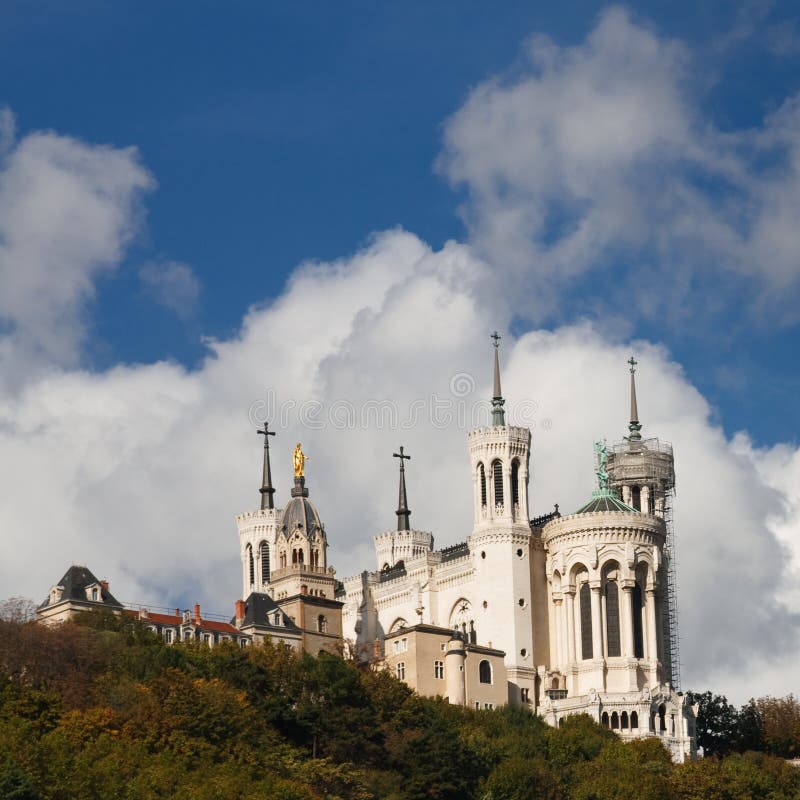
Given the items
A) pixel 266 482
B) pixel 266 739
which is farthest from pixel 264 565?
pixel 266 739

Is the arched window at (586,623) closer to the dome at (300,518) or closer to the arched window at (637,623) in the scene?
the arched window at (637,623)

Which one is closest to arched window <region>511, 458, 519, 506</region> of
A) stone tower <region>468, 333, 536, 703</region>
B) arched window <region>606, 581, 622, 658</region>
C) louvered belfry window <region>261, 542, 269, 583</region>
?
stone tower <region>468, 333, 536, 703</region>

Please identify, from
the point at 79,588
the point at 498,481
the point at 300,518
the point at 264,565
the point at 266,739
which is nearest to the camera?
the point at 266,739

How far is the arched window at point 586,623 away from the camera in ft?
448

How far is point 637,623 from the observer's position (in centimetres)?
13688

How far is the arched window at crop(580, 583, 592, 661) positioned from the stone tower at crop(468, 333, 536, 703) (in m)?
3.41

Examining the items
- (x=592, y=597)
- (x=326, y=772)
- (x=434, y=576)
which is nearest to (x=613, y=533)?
(x=592, y=597)

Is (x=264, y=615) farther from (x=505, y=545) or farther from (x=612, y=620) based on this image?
(x=612, y=620)

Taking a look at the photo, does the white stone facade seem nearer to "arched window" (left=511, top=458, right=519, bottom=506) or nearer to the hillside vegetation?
"arched window" (left=511, top=458, right=519, bottom=506)

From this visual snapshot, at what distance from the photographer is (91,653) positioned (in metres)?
110

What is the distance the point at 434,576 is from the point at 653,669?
17905 millimetres

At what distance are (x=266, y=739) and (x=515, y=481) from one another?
1611 inches

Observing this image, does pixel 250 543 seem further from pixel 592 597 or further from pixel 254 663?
pixel 254 663

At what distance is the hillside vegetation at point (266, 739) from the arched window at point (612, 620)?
34.4 feet
